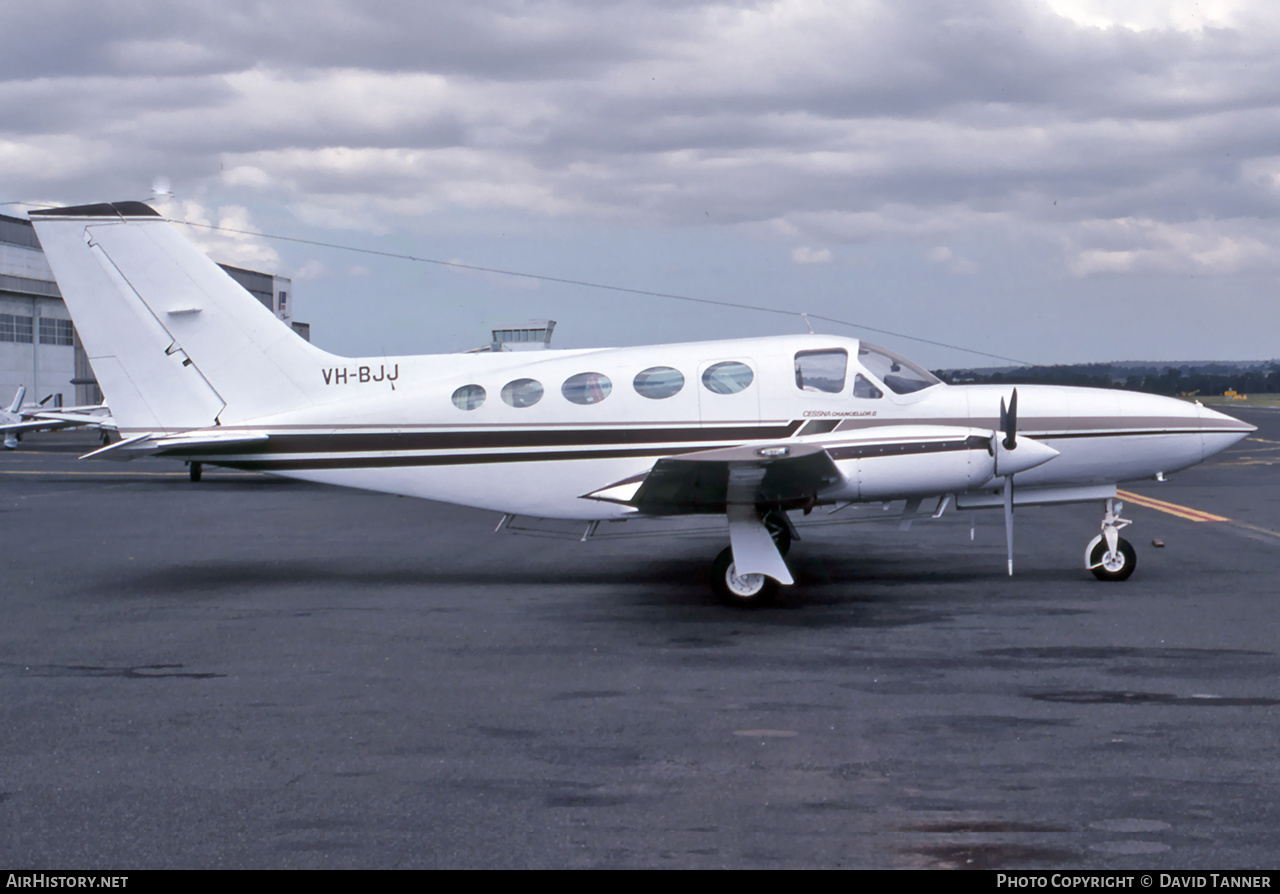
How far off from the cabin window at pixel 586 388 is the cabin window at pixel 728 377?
3.21ft

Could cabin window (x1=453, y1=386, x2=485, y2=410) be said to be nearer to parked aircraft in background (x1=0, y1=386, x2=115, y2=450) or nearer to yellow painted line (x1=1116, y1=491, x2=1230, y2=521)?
yellow painted line (x1=1116, y1=491, x2=1230, y2=521)

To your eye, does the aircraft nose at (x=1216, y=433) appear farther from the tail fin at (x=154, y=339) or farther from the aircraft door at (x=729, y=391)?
the tail fin at (x=154, y=339)

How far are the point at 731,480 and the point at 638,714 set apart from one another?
3394mm

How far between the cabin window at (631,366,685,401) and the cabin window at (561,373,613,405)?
0.94 ft

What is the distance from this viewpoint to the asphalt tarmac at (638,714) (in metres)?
4.36

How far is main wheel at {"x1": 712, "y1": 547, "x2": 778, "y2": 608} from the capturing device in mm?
9492

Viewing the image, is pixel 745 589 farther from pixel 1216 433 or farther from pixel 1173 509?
pixel 1173 509

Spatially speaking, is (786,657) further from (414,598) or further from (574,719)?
(414,598)

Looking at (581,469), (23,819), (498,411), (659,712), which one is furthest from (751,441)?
(23,819)

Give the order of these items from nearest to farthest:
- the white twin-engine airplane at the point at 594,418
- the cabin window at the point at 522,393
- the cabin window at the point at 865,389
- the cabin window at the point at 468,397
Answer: the white twin-engine airplane at the point at 594,418 < the cabin window at the point at 865,389 < the cabin window at the point at 522,393 < the cabin window at the point at 468,397

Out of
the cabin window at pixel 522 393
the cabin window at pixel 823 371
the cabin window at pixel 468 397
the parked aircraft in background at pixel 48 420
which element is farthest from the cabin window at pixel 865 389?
the parked aircraft in background at pixel 48 420

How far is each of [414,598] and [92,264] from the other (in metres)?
5.13

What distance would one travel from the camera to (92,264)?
11438 millimetres

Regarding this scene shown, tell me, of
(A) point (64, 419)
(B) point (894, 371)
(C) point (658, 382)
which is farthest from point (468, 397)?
(A) point (64, 419)
